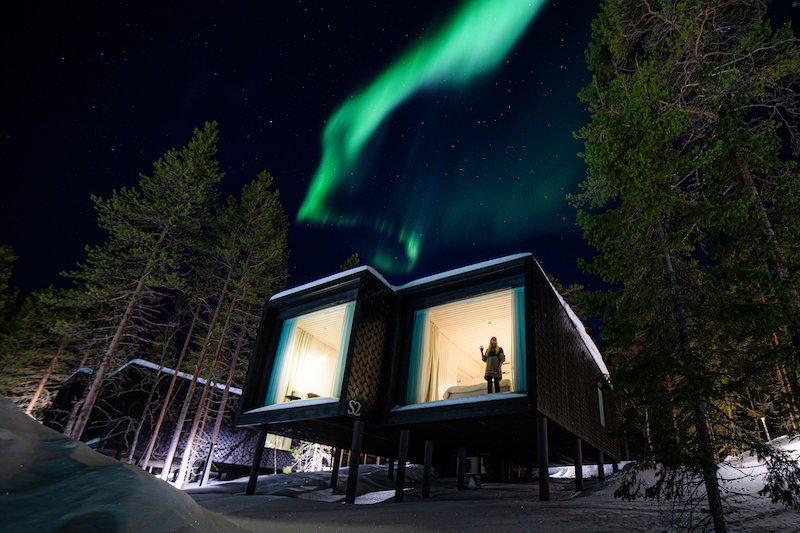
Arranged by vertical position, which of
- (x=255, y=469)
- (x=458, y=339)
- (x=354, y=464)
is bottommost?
(x=255, y=469)

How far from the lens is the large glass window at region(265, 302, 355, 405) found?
38.5 ft

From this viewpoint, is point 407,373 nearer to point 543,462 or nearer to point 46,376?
point 543,462

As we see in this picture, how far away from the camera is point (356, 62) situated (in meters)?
40.4

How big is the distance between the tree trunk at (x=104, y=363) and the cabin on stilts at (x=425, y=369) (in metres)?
8.89

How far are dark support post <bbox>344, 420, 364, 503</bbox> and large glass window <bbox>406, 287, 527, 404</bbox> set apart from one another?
1.52 m

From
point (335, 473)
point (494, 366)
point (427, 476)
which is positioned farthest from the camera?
point (335, 473)

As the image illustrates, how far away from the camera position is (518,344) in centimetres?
938

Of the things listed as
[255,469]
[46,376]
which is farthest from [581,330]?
[46,376]

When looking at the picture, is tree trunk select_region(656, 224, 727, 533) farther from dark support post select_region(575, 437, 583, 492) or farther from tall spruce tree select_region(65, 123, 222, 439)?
tall spruce tree select_region(65, 123, 222, 439)

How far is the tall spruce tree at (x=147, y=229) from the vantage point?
18422 mm

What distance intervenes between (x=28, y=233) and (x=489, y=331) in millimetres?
55678

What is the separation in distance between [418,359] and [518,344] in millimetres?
2783

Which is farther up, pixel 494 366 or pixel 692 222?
pixel 692 222

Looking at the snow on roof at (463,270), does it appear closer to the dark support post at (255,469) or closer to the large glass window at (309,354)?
the large glass window at (309,354)
